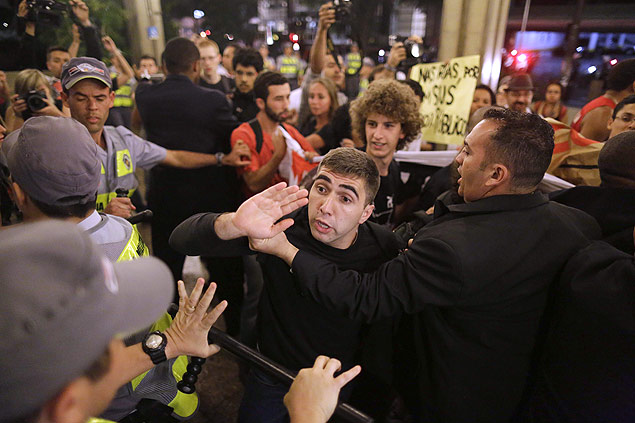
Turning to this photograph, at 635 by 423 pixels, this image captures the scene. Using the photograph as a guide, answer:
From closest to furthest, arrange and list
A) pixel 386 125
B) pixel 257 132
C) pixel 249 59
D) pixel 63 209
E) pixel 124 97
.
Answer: pixel 63 209 → pixel 386 125 → pixel 257 132 → pixel 249 59 → pixel 124 97

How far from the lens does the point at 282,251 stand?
5.39 ft

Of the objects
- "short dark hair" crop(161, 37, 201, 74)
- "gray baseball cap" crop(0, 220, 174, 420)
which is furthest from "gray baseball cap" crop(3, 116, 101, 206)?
"short dark hair" crop(161, 37, 201, 74)

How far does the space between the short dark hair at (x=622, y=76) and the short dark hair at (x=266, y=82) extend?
109 inches

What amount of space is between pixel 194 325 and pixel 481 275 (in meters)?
1.08

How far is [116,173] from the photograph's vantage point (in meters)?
2.57

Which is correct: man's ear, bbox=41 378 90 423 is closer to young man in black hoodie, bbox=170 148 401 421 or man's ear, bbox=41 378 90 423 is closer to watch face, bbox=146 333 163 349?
watch face, bbox=146 333 163 349

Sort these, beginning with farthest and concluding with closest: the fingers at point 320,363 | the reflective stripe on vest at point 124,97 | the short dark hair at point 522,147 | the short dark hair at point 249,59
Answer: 1. the reflective stripe on vest at point 124,97
2. the short dark hair at point 249,59
3. the short dark hair at point 522,147
4. the fingers at point 320,363

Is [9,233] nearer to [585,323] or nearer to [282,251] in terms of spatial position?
[282,251]

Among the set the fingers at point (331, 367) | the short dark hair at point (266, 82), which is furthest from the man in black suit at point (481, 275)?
the short dark hair at point (266, 82)

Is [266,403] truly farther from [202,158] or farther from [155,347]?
[202,158]

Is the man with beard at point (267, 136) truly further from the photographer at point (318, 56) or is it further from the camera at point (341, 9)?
the camera at point (341, 9)

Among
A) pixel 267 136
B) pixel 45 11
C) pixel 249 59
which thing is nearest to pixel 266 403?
pixel 267 136

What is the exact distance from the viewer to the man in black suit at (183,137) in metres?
3.32

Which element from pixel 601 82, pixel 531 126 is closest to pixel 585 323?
pixel 531 126
